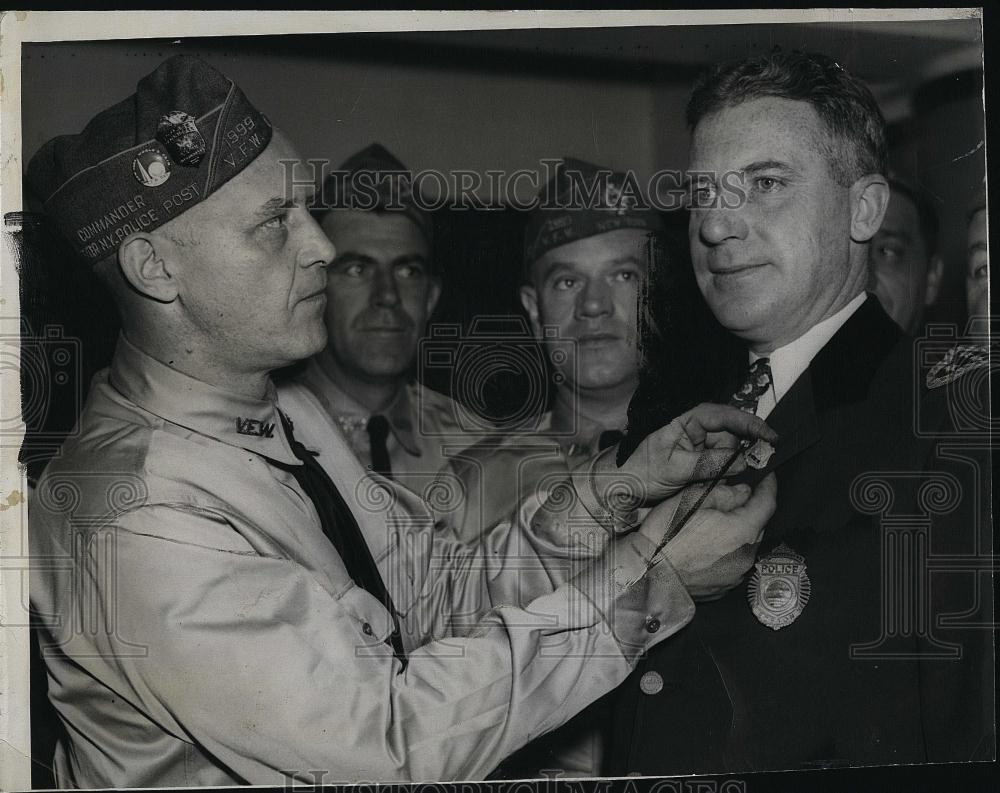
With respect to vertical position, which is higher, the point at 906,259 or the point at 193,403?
the point at 906,259

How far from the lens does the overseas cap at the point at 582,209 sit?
2.18 meters

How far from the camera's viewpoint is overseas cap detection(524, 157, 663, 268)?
7.15 ft

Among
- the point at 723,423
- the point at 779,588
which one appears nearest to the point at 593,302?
the point at 723,423

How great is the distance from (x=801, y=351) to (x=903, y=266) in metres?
0.30

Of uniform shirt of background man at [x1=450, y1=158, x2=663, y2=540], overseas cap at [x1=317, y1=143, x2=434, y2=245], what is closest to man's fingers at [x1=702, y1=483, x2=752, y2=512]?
uniform shirt of background man at [x1=450, y1=158, x2=663, y2=540]

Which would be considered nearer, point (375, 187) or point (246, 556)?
point (246, 556)

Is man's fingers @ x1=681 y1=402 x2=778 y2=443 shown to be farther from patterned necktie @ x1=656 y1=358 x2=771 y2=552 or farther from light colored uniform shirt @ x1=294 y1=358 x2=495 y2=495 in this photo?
light colored uniform shirt @ x1=294 y1=358 x2=495 y2=495

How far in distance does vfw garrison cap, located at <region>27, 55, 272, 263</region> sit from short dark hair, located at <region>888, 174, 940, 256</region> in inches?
53.4

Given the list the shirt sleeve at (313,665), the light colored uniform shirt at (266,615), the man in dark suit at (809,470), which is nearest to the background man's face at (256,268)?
the light colored uniform shirt at (266,615)

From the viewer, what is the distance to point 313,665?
204cm

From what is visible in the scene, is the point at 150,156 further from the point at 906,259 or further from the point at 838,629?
the point at 838,629

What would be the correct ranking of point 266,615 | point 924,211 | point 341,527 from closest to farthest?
point 266,615 < point 341,527 < point 924,211

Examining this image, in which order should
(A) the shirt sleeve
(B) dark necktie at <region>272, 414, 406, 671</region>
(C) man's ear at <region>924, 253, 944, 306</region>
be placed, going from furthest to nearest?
(C) man's ear at <region>924, 253, 944, 306</region>, (B) dark necktie at <region>272, 414, 406, 671</region>, (A) the shirt sleeve

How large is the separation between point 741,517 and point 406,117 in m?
1.11
